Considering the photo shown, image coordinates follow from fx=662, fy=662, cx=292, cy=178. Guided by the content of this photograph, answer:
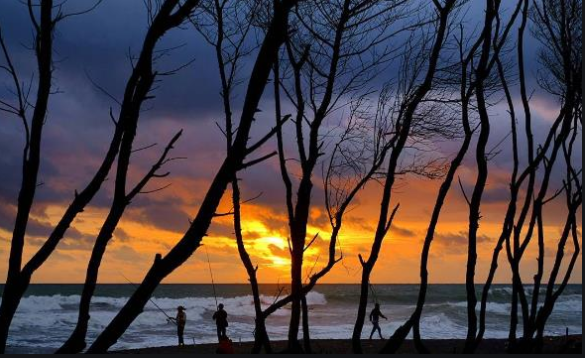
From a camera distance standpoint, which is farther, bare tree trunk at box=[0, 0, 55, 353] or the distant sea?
the distant sea

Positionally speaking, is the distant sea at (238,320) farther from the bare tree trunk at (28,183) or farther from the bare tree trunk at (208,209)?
the bare tree trunk at (208,209)

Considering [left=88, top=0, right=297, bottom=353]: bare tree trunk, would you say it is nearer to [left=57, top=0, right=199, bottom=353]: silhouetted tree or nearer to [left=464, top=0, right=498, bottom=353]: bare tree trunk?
[left=57, top=0, right=199, bottom=353]: silhouetted tree

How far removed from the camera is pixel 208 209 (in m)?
2.65

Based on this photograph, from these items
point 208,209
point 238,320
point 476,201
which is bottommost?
point 238,320

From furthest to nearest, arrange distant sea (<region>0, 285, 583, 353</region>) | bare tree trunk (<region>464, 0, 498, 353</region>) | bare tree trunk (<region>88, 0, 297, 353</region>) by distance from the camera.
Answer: distant sea (<region>0, 285, 583, 353</region>)
bare tree trunk (<region>464, 0, 498, 353</region>)
bare tree trunk (<region>88, 0, 297, 353</region>)

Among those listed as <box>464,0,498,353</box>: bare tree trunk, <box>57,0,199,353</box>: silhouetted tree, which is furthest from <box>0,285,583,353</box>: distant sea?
<box>57,0,199,353</box>: silhouetted tree

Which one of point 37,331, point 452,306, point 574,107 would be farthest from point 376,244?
point 452,306

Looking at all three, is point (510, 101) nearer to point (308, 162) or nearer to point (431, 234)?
point (431, 234)

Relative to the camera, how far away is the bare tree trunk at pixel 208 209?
2.55 metres

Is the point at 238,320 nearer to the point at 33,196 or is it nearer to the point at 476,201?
the point at 476,201

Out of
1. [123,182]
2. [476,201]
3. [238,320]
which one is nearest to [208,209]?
[123,182]

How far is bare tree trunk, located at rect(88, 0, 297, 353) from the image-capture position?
2.55 m

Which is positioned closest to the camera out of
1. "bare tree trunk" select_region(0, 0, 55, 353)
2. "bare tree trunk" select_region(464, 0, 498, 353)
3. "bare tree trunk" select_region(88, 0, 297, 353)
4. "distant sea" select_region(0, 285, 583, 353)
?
"bare tree trunk" select_region(88, 0, 297, 353)

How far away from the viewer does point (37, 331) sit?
1494 inches
